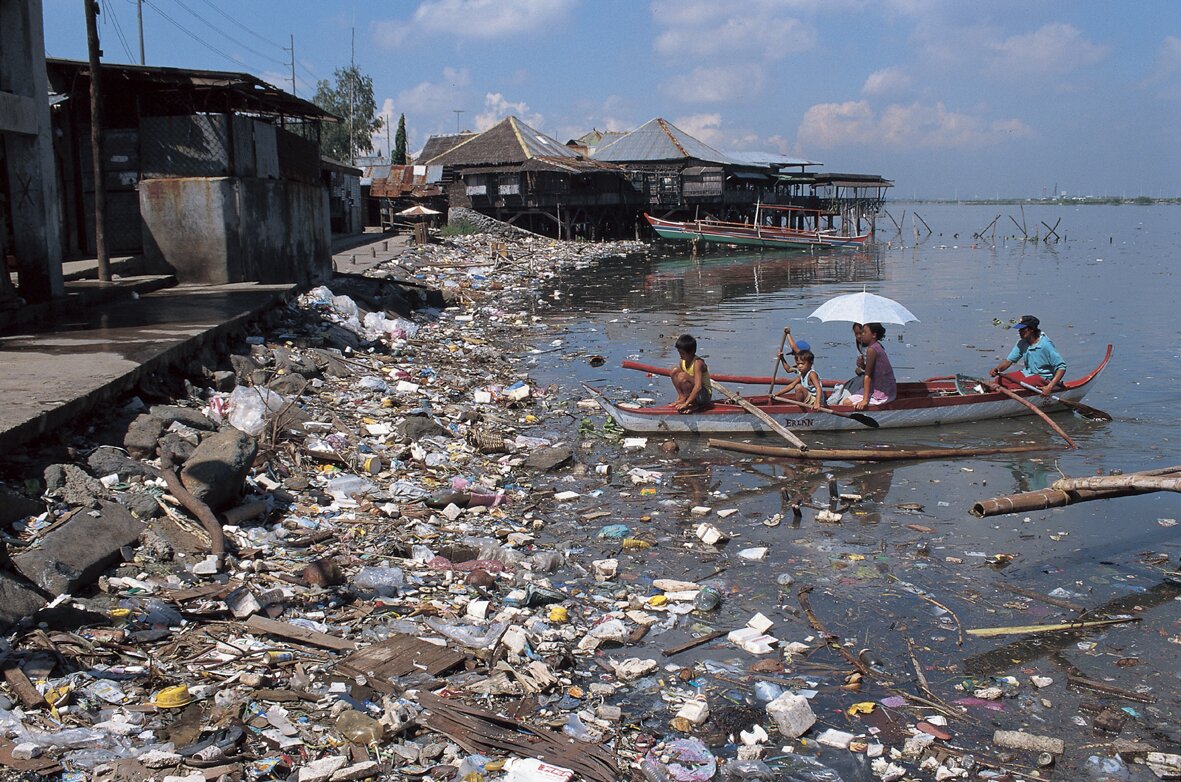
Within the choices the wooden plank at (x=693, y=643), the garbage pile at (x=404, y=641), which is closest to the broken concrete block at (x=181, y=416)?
the garbage pile at (x=404, y=641)

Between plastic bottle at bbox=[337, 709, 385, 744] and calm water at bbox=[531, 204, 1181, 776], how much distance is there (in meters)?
2.02

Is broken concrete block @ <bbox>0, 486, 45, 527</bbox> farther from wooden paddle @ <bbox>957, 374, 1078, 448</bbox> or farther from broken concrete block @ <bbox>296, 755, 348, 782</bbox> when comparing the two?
wooden paddle @ <bbox>957, 374, 1078, 448</bbox>

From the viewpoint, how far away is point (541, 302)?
2233 cm

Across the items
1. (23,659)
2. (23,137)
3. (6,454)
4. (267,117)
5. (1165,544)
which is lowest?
(1165,544)

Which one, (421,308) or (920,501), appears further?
(421,308)

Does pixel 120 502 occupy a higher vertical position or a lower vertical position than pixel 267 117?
lower

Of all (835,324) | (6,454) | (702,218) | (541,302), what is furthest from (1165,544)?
(702,218)

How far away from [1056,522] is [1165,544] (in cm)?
75

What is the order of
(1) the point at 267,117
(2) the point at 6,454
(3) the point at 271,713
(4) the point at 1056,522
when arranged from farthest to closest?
(1) the point at 267,117 → (4) the point at 1056,522 → (2) the point at 6,454 → (3) the point at 271,713

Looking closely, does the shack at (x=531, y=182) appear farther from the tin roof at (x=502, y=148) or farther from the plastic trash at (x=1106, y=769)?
the plastic trash at (x=1106, y=769)

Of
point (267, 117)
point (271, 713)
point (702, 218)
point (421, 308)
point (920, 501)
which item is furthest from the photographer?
point (702, 218)

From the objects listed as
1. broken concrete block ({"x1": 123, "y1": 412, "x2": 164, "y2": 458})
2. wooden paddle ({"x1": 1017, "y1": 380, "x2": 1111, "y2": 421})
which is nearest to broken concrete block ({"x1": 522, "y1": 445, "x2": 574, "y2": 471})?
broken concrete block ({"x1": 123, "y1": 412, "x2": 164, "y2": 458})

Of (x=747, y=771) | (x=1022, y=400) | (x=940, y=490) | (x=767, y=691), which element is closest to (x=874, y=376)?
(x=1022, y=400)

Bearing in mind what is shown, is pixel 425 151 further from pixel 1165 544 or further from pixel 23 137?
pixel 1165 544
